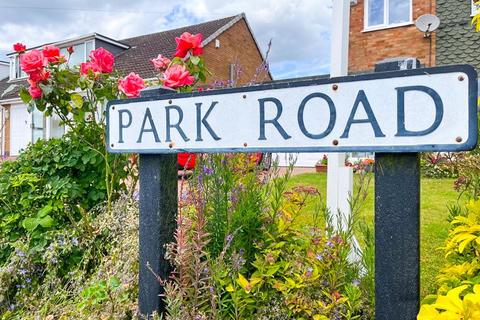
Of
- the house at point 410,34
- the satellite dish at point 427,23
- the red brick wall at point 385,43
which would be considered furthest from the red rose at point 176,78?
the satellite dish at point 427,23

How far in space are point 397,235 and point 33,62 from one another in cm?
207

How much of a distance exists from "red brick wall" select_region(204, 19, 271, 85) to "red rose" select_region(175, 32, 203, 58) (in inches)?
508

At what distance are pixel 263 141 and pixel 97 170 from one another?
1655 mm

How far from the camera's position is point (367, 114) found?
3.01 ft

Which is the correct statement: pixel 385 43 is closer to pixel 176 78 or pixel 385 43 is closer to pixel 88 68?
pixel 88 68

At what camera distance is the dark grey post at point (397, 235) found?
894mm

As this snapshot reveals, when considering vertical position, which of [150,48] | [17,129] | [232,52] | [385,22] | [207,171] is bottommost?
[207,171]

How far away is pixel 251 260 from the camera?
1485mm

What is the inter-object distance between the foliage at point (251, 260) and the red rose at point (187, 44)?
23.7 inches

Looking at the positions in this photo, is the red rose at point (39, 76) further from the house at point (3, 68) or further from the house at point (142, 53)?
the house at point (3, 68)

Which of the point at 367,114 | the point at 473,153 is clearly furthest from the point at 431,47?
the point at 367,114

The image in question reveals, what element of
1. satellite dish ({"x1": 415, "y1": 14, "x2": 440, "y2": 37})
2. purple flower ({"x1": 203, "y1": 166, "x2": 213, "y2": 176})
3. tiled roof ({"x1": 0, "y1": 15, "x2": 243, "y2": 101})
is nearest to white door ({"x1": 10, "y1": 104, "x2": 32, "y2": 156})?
tiled roof ({"x1": 0, "y1": 15, "x2": 243, "y2": 101})

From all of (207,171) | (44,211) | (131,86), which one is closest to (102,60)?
(131,86)

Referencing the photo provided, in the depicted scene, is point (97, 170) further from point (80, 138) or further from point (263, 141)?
point (263, 141)
